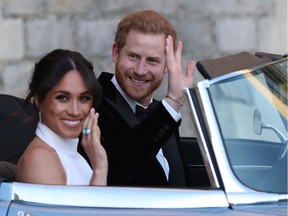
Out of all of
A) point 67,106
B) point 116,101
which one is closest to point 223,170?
point 67,106

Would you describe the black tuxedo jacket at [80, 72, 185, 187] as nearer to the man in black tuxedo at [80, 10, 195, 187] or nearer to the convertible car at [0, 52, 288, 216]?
the man in black tuxedo at [80, 10, 195, 187]

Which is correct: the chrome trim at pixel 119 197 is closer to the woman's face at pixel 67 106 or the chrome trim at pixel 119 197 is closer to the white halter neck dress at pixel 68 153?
the white halter neck dress at pixel 68 153

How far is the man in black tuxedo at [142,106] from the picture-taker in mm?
3658

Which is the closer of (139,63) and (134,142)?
(134,142)

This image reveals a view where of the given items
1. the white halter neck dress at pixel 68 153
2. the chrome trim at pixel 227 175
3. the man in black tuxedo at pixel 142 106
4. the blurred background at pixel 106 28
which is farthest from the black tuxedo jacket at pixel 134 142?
the blurred background at pixel 106 28

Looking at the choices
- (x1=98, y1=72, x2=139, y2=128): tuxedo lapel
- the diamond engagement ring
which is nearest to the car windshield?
the diamond engagement ring

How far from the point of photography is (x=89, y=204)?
10.6 feet

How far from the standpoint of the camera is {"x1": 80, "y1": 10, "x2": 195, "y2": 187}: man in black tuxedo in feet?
12.0

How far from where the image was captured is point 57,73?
3674mm

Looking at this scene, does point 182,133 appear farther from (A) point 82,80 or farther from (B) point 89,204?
(B) point 89,204

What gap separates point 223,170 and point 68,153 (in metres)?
0.79

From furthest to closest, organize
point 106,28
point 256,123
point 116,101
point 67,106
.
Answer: point 106,28
point 116,101
point 67,106
point 256,123

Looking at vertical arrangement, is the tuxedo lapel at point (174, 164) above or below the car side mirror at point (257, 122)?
below

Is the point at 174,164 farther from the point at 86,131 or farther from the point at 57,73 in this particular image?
the point at 57,73
